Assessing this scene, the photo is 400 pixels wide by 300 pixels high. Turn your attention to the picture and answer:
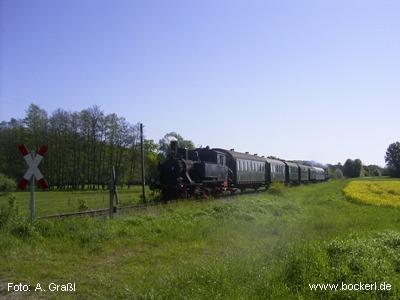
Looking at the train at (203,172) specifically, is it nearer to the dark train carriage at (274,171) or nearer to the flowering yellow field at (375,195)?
the dark train carriage at (274,171)

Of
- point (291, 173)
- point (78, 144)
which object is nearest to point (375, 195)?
point (291, 173)

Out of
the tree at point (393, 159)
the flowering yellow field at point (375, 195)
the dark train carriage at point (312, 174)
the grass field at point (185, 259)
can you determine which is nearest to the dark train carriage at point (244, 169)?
the flowering yellow field at point (375, 195)

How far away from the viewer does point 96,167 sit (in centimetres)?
8106

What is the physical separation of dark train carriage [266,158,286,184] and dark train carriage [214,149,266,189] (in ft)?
5.35

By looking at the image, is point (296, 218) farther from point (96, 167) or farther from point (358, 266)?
point (96, 167)

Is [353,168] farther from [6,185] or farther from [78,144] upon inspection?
[6,185]

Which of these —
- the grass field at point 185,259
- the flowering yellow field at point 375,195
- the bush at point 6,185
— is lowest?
the flowering yellow field at point 375,195

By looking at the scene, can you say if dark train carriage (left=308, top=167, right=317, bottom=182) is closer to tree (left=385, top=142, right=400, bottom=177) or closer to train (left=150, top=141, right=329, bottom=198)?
train (left=150, top=141, right=329, bottom=198)

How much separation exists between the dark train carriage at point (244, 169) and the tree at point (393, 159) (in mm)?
113415

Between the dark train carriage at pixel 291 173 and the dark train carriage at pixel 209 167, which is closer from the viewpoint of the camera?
the dark train carriage at pixel 209 167

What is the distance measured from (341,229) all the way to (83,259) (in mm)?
9702

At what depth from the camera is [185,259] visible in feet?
34.5

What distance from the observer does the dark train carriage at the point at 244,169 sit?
3709 cm

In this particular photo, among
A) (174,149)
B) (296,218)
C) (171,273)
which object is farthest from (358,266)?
(174,149)
